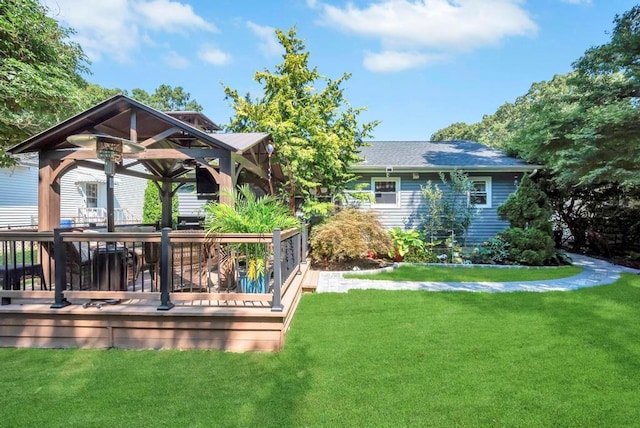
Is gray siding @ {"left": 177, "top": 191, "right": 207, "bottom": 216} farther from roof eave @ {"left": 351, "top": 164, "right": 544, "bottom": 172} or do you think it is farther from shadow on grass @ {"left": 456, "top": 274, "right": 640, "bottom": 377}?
shadow on grass @ {"left": 456, "top": 274, "right": 640, "bottom": 377}

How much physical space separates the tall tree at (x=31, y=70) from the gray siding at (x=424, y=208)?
27.8 feet

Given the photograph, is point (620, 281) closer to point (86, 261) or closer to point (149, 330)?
point (149, 330)

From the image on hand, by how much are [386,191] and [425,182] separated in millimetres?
1326

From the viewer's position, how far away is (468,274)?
25.9 feet

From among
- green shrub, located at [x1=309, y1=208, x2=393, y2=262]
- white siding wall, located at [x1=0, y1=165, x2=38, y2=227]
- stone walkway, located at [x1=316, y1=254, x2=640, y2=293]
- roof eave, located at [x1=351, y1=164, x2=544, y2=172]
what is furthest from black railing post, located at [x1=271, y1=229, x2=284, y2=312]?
white siding wall, located at [x1=0, y1=165, x2=38, y2=227]

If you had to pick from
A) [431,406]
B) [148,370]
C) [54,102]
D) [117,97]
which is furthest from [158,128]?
[431,406]

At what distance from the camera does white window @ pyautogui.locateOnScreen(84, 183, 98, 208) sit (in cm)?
1695

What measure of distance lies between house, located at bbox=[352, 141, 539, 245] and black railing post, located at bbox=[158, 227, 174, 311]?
27.3 feet

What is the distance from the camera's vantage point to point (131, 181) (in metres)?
19.4

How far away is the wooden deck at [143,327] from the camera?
375 cm

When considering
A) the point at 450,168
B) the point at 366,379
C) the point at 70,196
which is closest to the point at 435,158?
the point at 450,168

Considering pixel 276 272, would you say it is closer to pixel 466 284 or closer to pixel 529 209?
pixel 466 284

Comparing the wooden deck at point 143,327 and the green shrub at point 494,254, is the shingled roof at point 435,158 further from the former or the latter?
the wooden deck at point 143,327

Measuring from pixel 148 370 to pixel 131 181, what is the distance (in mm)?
18644
